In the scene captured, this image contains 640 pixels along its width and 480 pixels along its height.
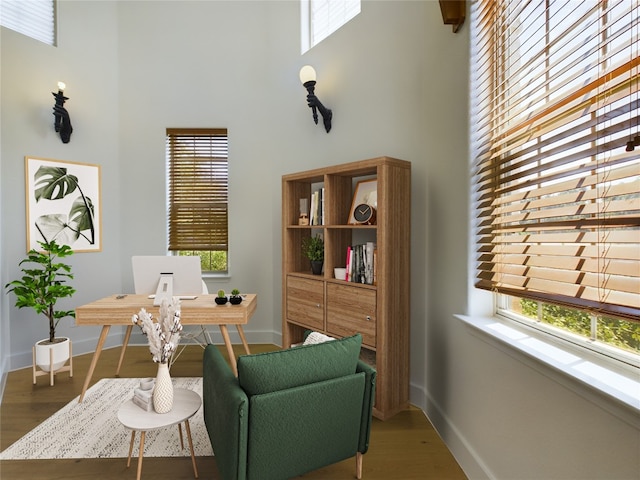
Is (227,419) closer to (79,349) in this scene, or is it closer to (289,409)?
(289,409)

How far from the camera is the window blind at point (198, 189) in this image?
4.38 m

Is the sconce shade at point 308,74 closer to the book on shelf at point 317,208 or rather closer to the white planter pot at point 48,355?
the book on shelf at point 317,208

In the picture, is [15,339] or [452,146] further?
[15,339]

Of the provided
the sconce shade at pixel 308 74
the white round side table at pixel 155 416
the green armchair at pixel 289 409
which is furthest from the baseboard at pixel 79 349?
the sconce shade at pixel 308 74

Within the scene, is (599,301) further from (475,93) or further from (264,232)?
(264,232)

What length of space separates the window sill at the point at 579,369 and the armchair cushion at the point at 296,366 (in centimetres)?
75

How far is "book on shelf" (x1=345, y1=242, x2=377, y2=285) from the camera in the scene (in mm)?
2740

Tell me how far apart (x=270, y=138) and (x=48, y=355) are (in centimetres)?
309

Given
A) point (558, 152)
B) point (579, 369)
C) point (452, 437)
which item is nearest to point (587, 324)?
point (579, 369)

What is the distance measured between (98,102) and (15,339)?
2652mm

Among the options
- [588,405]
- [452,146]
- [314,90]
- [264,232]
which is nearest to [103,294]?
[264,232]

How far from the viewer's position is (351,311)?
2.81 meters

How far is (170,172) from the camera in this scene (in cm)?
439

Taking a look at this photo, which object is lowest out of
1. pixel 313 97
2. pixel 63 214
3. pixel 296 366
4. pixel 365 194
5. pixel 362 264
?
pixel 296 366
